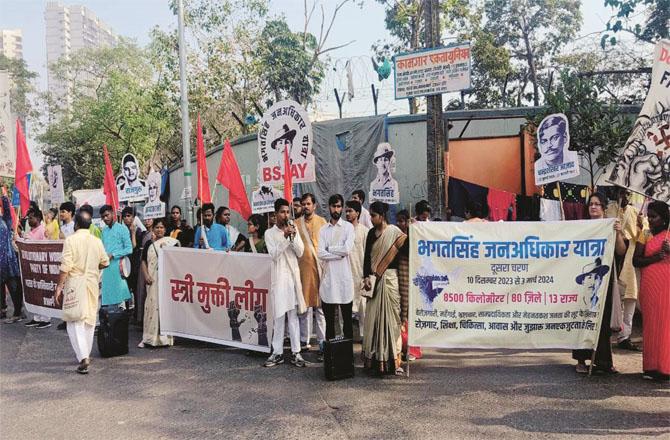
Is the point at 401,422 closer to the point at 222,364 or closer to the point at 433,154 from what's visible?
the point at 222,364

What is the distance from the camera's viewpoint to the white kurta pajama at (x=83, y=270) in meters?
6.11

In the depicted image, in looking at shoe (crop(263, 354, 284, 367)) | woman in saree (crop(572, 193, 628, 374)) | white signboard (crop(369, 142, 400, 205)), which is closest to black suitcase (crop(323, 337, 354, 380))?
shoe (crop(263, 354, 284, 367))

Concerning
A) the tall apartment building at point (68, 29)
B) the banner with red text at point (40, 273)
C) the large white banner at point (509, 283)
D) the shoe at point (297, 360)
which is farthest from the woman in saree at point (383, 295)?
the tall apartment building at point (68, 29)

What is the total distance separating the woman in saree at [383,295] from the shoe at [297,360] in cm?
72

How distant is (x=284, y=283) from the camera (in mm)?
6109

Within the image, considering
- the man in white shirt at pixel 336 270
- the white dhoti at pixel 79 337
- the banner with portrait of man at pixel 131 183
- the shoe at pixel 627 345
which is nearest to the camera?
the man in white shirt at pixel 336 270

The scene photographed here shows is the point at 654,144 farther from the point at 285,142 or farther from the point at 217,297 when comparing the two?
the point at 217,297

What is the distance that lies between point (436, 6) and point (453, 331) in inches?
189

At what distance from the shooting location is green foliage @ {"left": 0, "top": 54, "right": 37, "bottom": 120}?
45794 mm

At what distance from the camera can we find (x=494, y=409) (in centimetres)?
465

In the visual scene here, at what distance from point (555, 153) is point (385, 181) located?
12.3ft

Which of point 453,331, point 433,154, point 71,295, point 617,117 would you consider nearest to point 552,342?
point 453,331

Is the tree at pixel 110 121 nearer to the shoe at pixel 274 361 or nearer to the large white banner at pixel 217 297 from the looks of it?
the large white banner at pixel 217 297

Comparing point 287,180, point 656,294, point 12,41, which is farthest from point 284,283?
point 12,41
